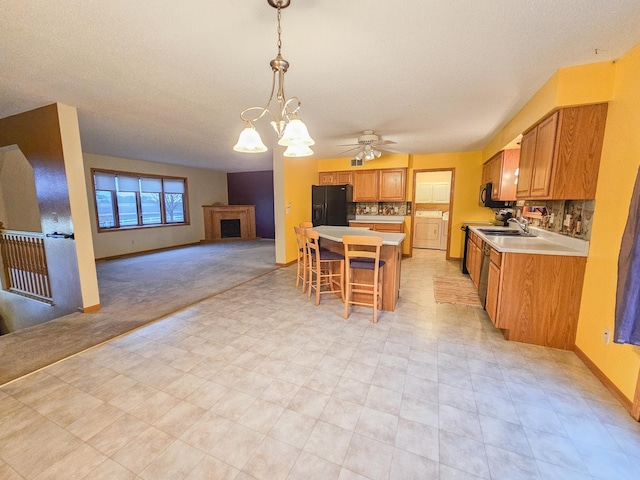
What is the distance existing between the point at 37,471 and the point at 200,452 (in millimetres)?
773

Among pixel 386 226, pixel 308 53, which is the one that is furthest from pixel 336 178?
pixel 308 53

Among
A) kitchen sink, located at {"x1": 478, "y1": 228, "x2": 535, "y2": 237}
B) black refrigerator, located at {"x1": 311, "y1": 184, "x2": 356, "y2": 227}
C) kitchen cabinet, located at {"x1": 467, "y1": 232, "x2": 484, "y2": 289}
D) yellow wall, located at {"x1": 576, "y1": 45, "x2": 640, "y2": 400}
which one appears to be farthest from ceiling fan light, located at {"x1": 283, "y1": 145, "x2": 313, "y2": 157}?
black refrigerator, located at {"x1": 311, "y1": 184, "x2": 356, "y2": 227}

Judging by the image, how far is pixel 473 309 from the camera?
10.8ft

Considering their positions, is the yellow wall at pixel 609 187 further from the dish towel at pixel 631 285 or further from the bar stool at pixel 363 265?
the bar stool at pixel 363 265

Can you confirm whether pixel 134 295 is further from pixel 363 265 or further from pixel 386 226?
pixel 386 226

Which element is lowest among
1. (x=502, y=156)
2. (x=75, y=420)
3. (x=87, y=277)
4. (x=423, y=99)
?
(x=75, y=420)

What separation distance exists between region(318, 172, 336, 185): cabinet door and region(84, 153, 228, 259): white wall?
13.5 ft

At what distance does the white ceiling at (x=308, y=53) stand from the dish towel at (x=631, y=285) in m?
1.13

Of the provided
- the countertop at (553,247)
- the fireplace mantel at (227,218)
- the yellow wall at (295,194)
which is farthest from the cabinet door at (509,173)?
the fireplace mantel at (227,218)

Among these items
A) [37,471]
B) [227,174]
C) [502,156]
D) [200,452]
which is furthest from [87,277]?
[227,174]

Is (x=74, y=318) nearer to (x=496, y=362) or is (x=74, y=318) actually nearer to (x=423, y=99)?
(x=496, y=362)

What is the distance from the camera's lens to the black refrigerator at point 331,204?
584 cm

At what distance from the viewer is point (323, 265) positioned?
156 inches

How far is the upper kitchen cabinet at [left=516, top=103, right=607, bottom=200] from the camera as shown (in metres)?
2.16
